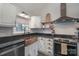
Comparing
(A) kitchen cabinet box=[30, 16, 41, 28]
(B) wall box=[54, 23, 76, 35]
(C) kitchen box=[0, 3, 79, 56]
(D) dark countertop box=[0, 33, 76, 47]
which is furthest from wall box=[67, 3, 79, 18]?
(A) kitchen cabinet box=[30, 16, 41, 28]

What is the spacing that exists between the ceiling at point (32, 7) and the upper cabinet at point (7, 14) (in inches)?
3.4

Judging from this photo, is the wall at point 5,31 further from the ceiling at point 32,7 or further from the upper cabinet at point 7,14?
the ceiling at point 32,7

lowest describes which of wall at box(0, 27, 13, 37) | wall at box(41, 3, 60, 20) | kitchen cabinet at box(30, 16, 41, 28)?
wall at box(0, 27, 13, 37)

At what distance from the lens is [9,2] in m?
1.60

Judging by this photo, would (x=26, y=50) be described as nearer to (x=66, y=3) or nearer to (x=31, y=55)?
(x=31, y=55)

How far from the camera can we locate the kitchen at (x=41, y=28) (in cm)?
155

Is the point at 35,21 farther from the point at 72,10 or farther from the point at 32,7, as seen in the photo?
the point at 72,10

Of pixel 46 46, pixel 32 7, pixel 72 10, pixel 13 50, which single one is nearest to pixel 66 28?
pixel 72 10

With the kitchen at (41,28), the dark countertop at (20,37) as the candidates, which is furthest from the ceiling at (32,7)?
the dark countertop at (20,37)

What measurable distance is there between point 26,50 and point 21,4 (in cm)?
61

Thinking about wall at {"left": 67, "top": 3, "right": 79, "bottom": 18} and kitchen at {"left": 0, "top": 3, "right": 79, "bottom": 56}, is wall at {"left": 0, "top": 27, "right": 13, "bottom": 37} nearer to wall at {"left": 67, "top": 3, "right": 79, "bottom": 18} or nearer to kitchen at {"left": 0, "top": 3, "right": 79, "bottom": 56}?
kitchen at {"left": 0, "top": 3, "right": 79, "bottom": 56}

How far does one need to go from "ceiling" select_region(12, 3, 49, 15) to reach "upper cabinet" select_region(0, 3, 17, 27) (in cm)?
9

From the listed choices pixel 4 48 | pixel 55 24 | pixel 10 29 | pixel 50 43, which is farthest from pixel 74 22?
pixel 4 48

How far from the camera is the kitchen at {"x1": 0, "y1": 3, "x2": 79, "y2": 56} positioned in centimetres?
155
